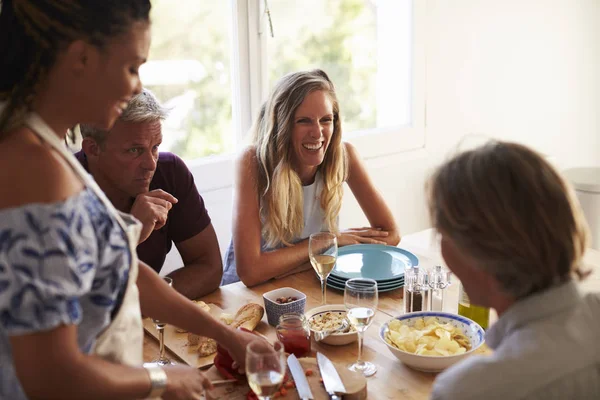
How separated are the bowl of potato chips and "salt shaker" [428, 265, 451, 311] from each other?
0.46 ft

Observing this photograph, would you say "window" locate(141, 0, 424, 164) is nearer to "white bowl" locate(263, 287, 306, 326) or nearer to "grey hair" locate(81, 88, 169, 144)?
"grey hair" locate(81, 88, 169, 144)

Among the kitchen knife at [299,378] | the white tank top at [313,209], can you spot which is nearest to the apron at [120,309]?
the kitchen knife at [299,378]

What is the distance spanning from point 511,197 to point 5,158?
723mm

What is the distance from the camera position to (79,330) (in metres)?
1.03

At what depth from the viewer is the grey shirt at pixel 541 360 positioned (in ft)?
3.13

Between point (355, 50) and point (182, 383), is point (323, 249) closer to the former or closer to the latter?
point (182, 383)

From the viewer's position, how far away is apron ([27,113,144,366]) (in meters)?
1.00

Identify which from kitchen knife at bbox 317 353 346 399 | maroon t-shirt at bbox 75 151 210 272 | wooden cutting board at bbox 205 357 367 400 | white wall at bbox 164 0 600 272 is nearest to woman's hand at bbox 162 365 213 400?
wooden cutting board at bbox 205 357 367 400

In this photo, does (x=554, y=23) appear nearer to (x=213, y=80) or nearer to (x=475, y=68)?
(x=475, y=68)

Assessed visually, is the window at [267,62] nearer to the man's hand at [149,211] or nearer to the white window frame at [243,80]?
the white window frame at [243,80]

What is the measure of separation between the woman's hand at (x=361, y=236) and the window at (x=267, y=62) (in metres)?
1.00

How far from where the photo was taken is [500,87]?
4246 mm

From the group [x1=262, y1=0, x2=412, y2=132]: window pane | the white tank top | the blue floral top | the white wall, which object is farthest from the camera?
the white wall

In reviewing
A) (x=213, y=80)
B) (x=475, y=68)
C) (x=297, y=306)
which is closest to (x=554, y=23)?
(x=475, y=68)
